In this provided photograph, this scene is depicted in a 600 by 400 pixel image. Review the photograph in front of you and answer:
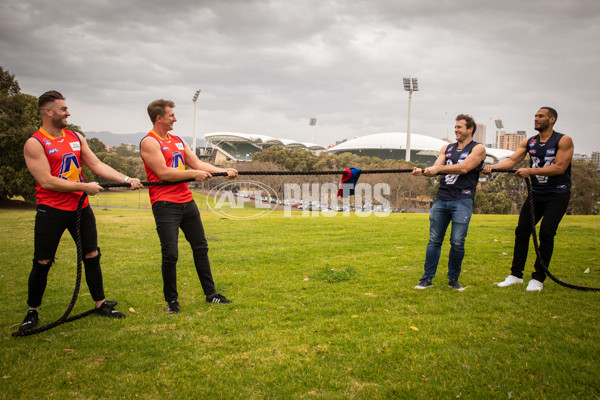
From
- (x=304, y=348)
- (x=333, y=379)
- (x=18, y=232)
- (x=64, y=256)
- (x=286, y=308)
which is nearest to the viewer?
(x=333, y=379)

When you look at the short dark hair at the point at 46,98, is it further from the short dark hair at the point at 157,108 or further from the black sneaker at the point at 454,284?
the black sneaker at the point at 454,284

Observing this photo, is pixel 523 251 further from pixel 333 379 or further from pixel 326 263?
pixel 333 379

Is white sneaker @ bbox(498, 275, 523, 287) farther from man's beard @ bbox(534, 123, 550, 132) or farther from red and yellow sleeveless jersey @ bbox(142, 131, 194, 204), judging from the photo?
red and yellow sleeveless jersey @ bbox(142, 131, 194, 204)

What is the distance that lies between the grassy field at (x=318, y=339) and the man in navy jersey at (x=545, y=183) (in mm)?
422

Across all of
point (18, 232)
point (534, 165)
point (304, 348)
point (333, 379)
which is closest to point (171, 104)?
point (304, 348)

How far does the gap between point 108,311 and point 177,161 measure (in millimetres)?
2396

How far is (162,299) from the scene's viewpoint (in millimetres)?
6000

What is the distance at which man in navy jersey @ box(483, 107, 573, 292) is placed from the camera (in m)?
5.91

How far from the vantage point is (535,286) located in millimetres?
5930

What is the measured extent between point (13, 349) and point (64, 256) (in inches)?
242

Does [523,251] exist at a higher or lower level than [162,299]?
higher

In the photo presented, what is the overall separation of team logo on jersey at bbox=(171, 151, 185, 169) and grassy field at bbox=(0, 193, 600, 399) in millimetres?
2139

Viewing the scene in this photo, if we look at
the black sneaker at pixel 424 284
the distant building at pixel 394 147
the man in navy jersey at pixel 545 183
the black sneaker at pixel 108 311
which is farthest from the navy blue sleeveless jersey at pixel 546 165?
the distant building at pixel 394 147

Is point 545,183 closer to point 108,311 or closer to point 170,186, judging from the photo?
point 170,186
